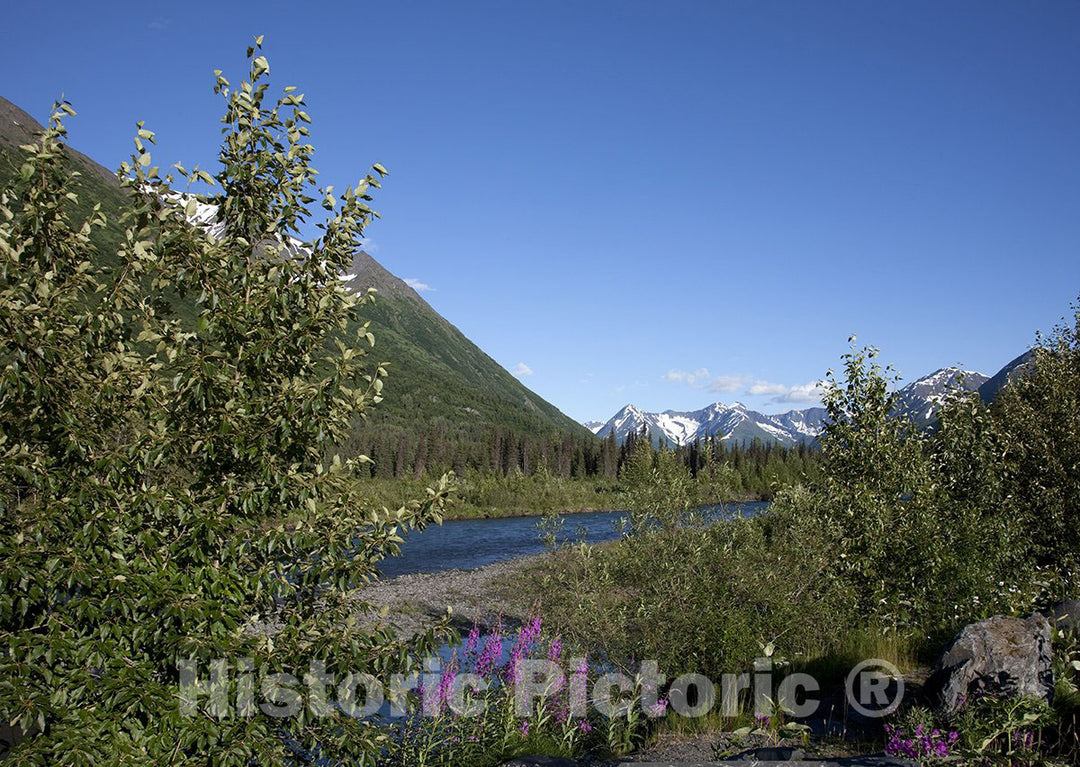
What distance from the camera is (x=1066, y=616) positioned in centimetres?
1031

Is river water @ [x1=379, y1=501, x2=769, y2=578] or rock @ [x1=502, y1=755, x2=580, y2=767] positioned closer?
rock @ [x1=502, y1=755, x2=580, y2=767]

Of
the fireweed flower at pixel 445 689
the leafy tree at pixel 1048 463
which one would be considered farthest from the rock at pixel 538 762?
the leafy tree at pixel 1048 463

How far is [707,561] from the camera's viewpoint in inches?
545

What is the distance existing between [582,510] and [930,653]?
299ft

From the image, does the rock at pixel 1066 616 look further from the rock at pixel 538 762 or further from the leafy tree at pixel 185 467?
the leafy tree at pixel 185 467

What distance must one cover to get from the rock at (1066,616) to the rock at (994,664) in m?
1.39

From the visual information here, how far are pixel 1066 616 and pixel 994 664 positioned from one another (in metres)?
3.05

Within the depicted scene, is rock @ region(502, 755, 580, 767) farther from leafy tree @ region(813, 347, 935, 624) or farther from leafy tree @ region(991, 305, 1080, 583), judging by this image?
leafy tree @ region(991, 305, 1080, 583)

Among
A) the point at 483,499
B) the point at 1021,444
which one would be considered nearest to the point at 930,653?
the point at 1021,444

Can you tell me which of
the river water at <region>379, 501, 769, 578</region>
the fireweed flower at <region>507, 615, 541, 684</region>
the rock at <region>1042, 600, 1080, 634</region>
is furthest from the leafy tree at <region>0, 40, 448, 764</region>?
the river water at <region>379, 501, 769, 578</region>

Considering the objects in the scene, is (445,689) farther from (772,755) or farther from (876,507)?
(876,507)

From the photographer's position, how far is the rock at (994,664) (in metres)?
8.14

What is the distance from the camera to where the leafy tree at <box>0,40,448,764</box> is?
4.24m

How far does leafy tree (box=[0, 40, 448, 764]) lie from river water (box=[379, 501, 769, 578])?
26.9 meters
